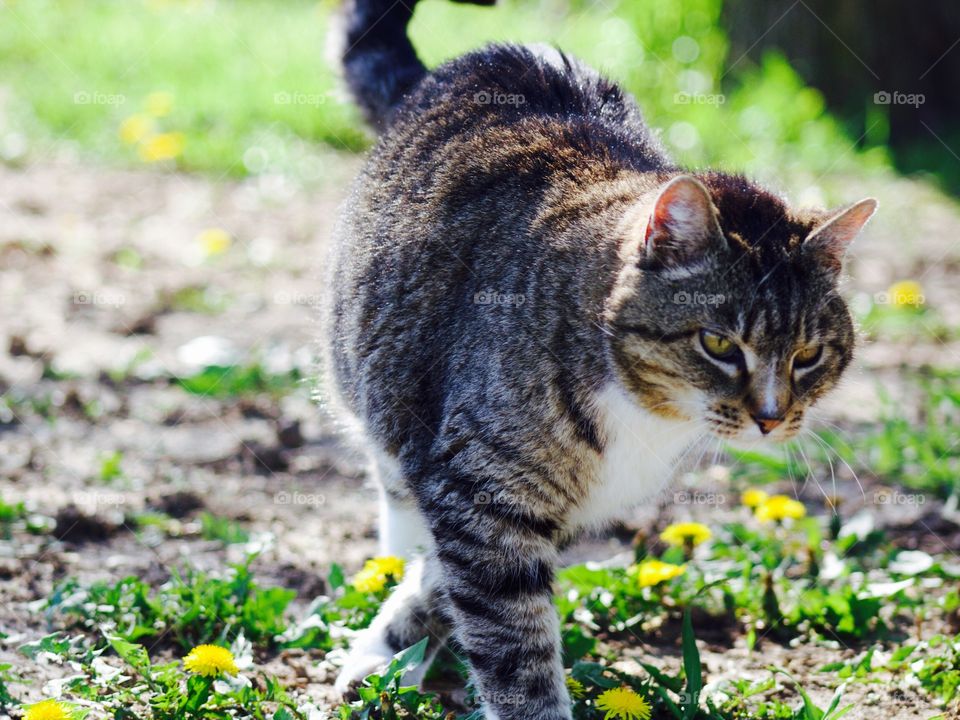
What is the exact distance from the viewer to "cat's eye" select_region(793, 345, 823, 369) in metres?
2.69

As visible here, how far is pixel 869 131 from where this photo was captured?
22.0 feet

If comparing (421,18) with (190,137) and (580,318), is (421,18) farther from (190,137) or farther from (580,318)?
(580,318)

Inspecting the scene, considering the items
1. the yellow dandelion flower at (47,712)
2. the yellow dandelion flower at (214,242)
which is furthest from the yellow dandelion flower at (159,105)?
the yellow dandelion flower at (47,712)

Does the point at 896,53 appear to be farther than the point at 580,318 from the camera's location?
Yes

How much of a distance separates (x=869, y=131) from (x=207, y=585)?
502 cm

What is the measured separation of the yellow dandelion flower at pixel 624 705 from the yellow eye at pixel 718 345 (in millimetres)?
793

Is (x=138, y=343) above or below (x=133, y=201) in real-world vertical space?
below

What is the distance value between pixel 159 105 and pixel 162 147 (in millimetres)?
567

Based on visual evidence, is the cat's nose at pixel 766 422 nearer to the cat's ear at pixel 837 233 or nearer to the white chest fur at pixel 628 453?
the white chest fur at pixel 628 453

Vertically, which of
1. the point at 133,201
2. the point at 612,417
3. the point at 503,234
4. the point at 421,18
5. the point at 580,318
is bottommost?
the point at 612,417

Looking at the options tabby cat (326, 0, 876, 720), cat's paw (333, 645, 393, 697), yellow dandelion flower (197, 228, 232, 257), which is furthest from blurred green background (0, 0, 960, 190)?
cat's paw (333, 645, 393, 697)

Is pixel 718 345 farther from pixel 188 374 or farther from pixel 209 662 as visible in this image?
pixel 188 374

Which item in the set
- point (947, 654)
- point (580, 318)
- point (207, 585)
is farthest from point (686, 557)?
point (207, 585)

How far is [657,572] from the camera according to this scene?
10.1ft
